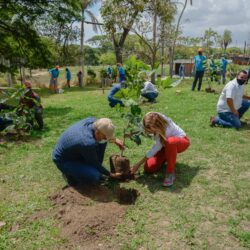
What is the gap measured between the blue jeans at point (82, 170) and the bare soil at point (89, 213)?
15cm

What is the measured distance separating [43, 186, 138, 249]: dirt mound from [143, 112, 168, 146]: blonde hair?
2.60 ft

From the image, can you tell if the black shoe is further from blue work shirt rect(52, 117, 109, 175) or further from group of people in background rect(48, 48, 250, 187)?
blue work shirt rect(52, 117, 109, 175)

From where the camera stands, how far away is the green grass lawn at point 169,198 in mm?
3293

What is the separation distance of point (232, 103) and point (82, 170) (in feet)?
12.6

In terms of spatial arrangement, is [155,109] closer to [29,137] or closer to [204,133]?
[204,133]

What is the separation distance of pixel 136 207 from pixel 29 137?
4042 mm

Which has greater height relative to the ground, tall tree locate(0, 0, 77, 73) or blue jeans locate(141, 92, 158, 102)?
tall tree locate(0, 0, 77, 73)

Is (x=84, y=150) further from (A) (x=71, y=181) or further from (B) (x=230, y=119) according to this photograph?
(B) (x=230, y=119)

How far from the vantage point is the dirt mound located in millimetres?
3295

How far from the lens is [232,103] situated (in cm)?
663

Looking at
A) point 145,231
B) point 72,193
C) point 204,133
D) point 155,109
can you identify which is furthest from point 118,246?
point 155,109

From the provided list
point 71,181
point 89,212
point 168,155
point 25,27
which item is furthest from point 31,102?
point 25,27

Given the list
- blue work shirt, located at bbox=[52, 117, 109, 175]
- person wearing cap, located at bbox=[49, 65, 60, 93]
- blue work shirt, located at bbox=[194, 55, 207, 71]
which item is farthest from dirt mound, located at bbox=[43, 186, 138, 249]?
person wearing cap, located at bbox=[49, 65, 60, 93]

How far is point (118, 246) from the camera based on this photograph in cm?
319
